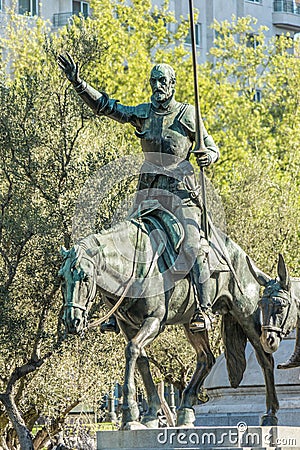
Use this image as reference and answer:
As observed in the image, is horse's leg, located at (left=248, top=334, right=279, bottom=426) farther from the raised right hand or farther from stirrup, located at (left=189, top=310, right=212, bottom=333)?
the raised right hand

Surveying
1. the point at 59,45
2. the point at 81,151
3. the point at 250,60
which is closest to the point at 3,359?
the point at 81,151

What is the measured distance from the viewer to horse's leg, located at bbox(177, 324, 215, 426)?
1413cm

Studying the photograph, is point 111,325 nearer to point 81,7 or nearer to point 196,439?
point 196,439

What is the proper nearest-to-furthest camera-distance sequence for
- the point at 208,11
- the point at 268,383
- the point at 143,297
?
1. the point at 143,297
2. the point at 268,383
3. the point at 208,11

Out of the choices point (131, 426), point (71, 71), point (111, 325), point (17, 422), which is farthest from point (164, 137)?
point (17, 422)

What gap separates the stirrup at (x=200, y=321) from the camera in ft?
45.2

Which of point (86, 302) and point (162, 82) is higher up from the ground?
point (162, 82)

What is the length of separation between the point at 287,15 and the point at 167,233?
57.7 m

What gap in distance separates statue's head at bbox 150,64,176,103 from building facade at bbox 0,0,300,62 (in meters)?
38.2

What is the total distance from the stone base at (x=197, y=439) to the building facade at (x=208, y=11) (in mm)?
40645

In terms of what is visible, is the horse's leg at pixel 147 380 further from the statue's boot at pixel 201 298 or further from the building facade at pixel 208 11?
the building facade at pixel 208 11

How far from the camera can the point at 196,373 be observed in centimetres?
1462

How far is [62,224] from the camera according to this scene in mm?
25578

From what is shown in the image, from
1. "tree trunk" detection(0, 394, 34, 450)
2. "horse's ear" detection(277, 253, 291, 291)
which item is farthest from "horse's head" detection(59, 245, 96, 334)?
"tree trunk" detection(0, 394, 34, 450)
